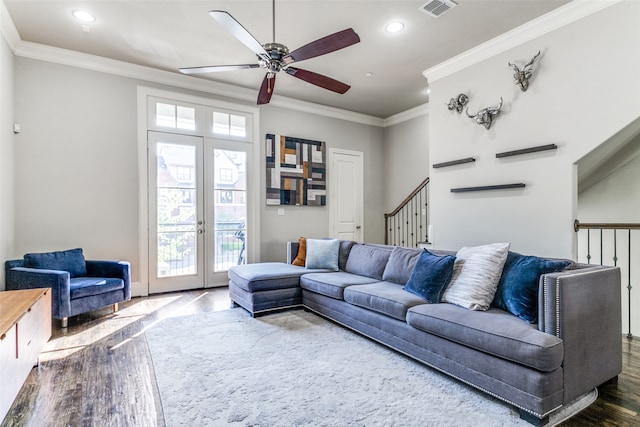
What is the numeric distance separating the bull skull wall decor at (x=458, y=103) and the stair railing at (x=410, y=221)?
1493 mm

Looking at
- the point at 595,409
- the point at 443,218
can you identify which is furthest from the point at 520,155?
the point at 595,409

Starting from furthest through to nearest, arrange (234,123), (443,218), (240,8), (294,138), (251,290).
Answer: (294,138), (234,123), (443,218), (251,290), (240,8)

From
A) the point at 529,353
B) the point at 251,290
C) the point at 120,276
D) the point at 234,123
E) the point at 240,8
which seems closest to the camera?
the point at 529,353

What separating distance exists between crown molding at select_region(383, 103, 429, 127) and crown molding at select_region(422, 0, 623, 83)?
1370mm

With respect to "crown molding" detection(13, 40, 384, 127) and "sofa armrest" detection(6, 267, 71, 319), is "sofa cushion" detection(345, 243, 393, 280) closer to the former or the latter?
"sofa armrest" detection(6, 267, 71, 319)

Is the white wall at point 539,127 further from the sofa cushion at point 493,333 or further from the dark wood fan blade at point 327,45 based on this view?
the dark wood fan blade at point 327,45

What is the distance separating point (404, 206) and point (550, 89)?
123 inches

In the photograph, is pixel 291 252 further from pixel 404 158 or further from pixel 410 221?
pixel 404 158

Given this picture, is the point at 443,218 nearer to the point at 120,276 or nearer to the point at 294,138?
the point at 294,138

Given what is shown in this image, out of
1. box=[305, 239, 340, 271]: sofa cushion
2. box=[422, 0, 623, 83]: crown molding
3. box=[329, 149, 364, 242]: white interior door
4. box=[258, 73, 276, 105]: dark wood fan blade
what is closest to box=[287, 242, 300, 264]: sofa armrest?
box=[305, 239, 340, 271]: sofa cushion

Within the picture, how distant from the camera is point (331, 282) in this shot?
3410mm

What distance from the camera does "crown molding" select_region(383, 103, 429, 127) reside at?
6052 millimetres

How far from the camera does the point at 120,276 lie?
387 cm

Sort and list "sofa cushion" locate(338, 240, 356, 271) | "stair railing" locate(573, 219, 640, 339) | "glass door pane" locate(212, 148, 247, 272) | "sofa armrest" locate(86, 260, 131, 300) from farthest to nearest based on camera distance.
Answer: "glass door pane" locate(212, 148, 247, 272), "sofa cushion" locate(338, 240, 356, 271), "stair railing" locate(573, 219, 640, 339), "sofa armrest" locate(86, 260, 131, 300)
